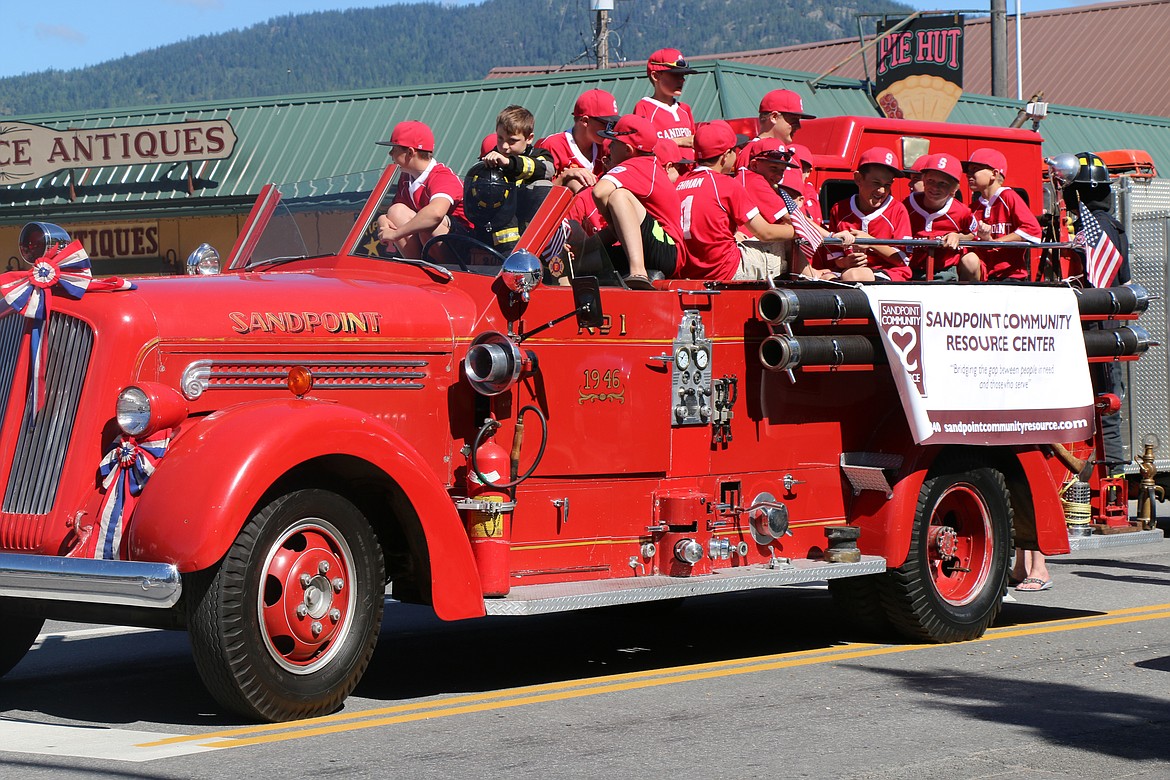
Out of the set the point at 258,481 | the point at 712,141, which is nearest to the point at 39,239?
the point at 258,481

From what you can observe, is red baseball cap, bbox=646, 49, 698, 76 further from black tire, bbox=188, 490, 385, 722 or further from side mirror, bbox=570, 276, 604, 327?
black tire, bbox=188, 490, 385, 722

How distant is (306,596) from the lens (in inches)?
256

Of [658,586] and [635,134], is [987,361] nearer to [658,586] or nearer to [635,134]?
[635,134]

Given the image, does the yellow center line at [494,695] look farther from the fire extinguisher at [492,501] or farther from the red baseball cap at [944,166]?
the red baseball cap at [944,166]

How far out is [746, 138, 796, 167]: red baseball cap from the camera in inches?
360

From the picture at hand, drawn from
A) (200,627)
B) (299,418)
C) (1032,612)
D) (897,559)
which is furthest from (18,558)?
(1032,612)

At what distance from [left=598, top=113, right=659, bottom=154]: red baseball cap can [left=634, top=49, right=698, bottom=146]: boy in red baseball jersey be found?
4.84 feet

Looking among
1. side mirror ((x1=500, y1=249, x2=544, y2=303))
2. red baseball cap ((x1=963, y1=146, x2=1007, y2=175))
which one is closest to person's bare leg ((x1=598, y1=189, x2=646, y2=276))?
side mirror ((x1=500, y1=249, x2=544, y2=303))

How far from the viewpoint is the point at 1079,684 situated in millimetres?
7527

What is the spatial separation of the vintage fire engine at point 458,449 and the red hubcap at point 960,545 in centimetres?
2

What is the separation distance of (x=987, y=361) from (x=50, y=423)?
5.01 metres

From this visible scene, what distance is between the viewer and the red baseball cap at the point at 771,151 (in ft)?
30.0

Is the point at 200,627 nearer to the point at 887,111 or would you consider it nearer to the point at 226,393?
the point at 226,393

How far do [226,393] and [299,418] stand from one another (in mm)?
390
